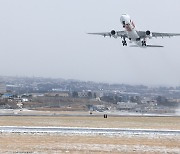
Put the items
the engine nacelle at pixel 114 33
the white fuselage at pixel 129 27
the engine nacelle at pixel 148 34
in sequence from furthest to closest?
the engine nacelle at pixel 148 34 < the engine nacelle at pixel 114 33 < the white fuselage at pixel 129 27

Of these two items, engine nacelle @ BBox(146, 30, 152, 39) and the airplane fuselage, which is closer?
the airplane fuselage

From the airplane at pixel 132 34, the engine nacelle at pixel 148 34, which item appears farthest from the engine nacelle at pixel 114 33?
the engine nacelle at pixel 148 34

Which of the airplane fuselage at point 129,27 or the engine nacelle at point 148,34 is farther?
the engine nacelle at point 148,34

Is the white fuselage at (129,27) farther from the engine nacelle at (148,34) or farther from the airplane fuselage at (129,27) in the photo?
the engine nacelle at (148,34)

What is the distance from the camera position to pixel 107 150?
34.4m

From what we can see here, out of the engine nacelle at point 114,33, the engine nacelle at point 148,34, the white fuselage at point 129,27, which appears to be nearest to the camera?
the white fuselage at point 129,27

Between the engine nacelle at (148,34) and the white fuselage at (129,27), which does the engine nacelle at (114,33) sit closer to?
the white fuselage at (129,27)

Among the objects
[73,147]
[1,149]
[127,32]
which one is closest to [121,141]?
[73,147]

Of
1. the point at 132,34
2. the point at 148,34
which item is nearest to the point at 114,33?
the point at 132,34

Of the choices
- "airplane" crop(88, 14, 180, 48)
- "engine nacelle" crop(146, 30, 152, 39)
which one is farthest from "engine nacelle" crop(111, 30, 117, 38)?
"engine nacelle" crop(146, 30, 152, 39)

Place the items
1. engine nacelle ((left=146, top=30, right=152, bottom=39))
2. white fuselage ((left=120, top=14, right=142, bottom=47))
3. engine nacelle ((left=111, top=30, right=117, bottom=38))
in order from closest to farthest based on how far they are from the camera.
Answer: white fuselage ((left=120, top=14, right=142, bottom=47)) < engine nacelle ((left=111, top=30, right=117, bottom=38)) < engine nacelle ((left=146, top=30, right=152, bottom=39))

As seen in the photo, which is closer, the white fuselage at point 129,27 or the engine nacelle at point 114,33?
the white fuselage at point 129,27

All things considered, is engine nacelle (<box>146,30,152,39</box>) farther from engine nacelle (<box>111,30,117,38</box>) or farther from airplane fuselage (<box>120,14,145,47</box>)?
engine nacelle (<box>111,30,117,38</box>)

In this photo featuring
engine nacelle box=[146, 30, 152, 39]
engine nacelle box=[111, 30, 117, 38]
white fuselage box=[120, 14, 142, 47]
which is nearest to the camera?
white fuselage box=[120, 14, 142, 47]
